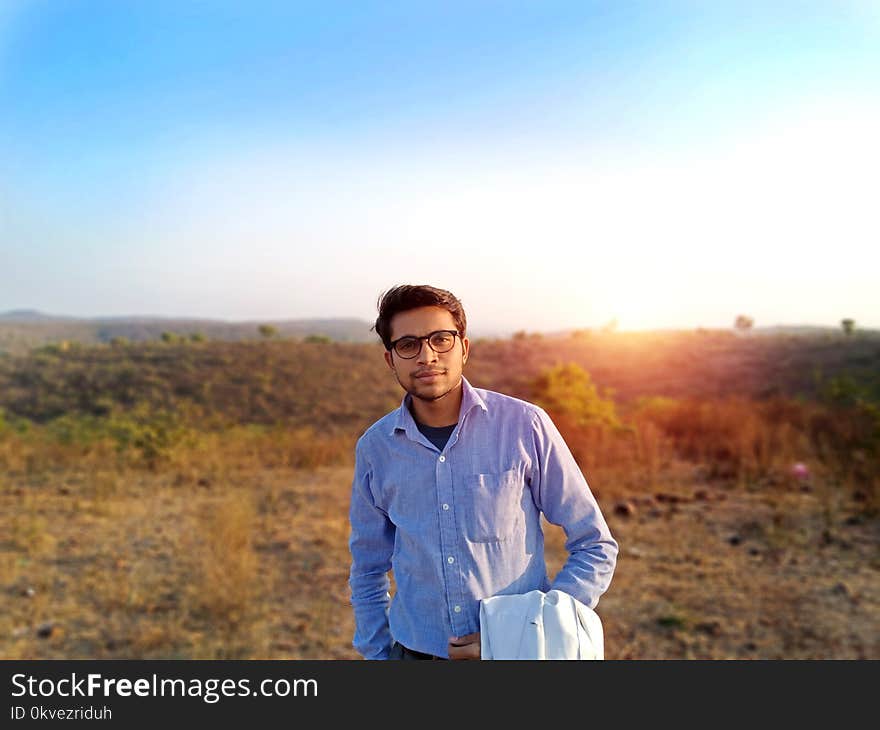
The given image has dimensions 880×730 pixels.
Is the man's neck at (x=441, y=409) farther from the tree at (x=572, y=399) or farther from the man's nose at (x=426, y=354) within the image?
the tree at (x=572, y=399)

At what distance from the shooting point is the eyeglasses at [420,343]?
150 cm

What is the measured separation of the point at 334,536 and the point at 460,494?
5042 millimetres

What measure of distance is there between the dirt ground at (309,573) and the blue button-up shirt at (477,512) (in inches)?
121

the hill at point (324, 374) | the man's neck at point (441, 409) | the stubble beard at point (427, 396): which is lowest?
the hill at point (324, 374)

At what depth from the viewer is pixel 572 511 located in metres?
1.51

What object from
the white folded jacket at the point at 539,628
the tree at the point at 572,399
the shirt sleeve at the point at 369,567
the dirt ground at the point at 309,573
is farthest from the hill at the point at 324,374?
the white folded jacket at the point at 539,628

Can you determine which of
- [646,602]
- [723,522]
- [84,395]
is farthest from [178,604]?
[84,395]

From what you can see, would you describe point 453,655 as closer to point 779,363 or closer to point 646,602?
point 646,602

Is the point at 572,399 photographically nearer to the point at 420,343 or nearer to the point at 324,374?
the point at 420,343

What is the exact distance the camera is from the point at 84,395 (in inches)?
845

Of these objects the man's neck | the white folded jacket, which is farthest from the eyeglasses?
the white folded jacket

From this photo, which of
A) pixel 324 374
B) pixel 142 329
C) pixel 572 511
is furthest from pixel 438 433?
pixel 142 329

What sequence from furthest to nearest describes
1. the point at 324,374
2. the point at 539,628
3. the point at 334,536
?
the point at 324,374, the point at 334,536, the point at 539,628
